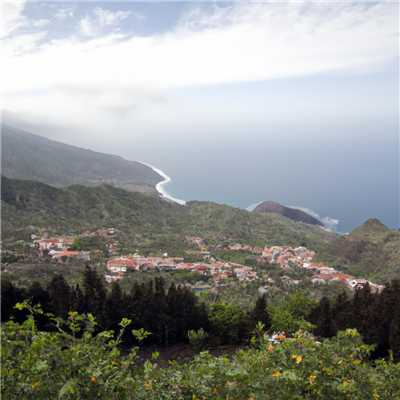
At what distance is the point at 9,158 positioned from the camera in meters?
105

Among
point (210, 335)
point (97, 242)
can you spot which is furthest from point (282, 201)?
A: point (210, 335)

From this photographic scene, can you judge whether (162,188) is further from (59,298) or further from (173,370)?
(173,370)

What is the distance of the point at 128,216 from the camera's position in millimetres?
52656

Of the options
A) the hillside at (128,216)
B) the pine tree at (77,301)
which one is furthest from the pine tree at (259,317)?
Result: the hillside at (128,216)

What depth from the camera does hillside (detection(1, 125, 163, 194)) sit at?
99.6 metres

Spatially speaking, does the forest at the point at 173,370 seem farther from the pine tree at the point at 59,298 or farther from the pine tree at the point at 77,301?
the pine tree at the point at 59,298

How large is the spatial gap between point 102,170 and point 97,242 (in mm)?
92110

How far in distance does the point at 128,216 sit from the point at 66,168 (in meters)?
81.2

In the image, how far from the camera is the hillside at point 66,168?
327ft

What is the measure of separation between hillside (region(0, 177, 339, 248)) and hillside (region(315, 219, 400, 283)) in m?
6.94

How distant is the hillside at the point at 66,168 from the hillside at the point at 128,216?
1322 inches

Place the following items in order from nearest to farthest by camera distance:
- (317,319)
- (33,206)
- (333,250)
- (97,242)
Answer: (317,319), (97,242), (333,250), (33,206)

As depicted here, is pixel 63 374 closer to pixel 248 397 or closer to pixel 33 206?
pixel 248 397

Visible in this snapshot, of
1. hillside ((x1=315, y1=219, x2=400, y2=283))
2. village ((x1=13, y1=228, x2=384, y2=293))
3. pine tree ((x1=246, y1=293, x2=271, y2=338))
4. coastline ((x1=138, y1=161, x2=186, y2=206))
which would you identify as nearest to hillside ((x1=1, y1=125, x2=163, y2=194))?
coastline ((x1=138, y1=161, x2=186, y2=206))
